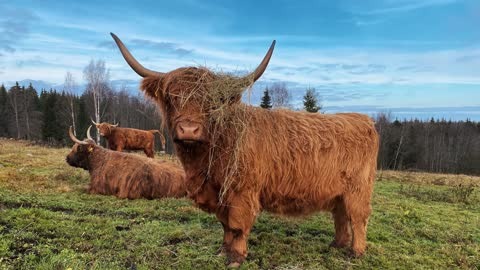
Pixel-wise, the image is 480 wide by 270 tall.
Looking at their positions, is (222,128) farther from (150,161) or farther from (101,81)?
(101,81)

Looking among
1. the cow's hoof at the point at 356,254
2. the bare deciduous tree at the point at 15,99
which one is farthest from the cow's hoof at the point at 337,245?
the bare deciduous tree at the point at 15,99

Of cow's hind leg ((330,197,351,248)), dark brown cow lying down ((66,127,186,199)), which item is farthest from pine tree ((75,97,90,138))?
cow's hind leg ((330,197,351,248))

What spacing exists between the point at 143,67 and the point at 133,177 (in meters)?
4.55

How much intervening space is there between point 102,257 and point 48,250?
591 millimetres

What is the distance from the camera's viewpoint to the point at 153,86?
3.77 metres

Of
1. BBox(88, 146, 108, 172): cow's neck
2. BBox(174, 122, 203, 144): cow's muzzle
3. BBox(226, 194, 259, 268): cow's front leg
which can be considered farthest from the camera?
BBox(88, 146, 108, 172): cow's neck

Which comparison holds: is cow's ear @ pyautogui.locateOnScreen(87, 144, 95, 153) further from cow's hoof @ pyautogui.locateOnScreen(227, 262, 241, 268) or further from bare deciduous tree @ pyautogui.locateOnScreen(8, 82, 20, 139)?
bare deciduous tree @ pyautogui.locateOnScreen(8, 82, 20, 139)

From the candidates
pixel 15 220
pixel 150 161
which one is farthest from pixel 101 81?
pixel 15 220

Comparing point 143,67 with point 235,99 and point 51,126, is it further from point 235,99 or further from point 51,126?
point 51,126

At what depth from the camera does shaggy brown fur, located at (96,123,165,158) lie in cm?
1645

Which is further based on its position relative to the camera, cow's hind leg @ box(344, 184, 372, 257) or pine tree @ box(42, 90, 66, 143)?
pine tree @ box(42, 90, 66, 143)

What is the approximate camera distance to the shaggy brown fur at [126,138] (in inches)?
648

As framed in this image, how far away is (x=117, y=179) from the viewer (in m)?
7.86

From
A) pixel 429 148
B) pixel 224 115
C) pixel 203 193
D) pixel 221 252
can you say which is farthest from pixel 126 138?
pixel 429 148
